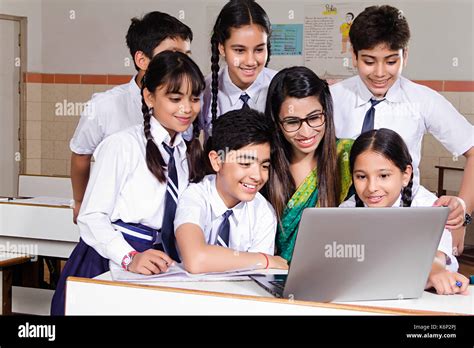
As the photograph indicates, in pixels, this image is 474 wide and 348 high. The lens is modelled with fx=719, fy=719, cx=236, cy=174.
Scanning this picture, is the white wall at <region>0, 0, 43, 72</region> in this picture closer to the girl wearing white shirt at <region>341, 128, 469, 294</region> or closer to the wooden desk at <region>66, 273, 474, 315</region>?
the girl wearing white shirt at <region>341, 128, 469, 294</region>

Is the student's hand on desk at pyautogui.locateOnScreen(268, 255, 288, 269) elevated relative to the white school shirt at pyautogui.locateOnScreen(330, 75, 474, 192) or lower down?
lower down

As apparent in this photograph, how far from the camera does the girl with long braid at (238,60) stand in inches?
101

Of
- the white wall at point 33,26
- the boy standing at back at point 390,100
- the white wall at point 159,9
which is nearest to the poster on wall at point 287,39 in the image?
the white wall at point 159,9

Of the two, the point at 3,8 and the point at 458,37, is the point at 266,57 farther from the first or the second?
the point at 3,8

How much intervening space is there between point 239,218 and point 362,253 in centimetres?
63

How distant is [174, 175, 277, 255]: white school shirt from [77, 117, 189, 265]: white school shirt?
8 centimetres

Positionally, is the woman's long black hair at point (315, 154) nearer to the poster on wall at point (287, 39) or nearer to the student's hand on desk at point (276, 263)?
the student's hand on desk at point (276, 263)

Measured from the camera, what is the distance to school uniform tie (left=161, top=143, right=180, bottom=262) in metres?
2.20

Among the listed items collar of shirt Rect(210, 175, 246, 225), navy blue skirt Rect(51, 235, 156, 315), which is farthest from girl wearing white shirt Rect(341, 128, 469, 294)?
navy blue skirt Rect(51, 235, 156, 315)

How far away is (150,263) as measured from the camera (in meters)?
1.92

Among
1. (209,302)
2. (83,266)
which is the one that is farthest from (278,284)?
(83,266)

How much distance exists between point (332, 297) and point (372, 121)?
1135mm

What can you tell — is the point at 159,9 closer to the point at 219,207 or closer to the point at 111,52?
the point at 111,52

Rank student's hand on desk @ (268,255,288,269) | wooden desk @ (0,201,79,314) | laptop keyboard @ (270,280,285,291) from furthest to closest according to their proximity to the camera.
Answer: wooden desk @ (0,201,79,314) < student's hand on desk @ (268,255,288,269) < laptop keyboard @ (270,280,285,291)
